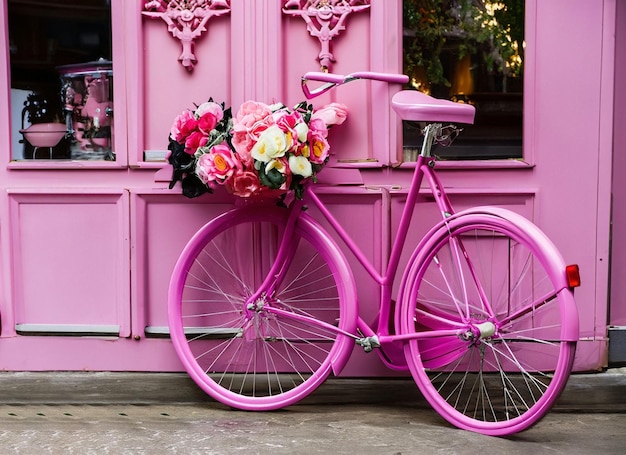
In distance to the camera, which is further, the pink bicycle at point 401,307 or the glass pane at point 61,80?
the glass pane at point 61,80

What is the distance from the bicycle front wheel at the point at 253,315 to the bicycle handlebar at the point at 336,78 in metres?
0.53

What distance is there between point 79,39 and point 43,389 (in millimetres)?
1618

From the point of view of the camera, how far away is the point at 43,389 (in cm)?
319

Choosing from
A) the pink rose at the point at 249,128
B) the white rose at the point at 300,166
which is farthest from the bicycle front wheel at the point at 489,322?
the pink rose at the point at 249,128

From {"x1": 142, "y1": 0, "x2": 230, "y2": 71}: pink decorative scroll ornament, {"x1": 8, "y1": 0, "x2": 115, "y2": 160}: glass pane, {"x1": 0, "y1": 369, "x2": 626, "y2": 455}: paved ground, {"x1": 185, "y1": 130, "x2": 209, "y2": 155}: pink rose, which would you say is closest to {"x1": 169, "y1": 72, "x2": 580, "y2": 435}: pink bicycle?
{"x1": 0, "y1": 369, "x2": 626, "y2": 455}: paved ground

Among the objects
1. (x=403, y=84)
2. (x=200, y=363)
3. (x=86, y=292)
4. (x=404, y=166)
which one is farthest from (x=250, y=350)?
(x=403, y=84)

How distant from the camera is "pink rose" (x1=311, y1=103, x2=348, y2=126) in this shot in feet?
9.68

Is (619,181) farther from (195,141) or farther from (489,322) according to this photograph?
(195,141)

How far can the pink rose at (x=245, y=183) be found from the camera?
8.84ft

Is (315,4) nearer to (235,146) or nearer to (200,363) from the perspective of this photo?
(235,146)

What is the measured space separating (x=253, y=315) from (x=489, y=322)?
1.01 m

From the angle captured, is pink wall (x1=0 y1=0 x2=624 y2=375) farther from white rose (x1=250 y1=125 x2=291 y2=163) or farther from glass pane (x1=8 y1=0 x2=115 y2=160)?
white rose (x1=250 y1=125 x2=291 y2=163)

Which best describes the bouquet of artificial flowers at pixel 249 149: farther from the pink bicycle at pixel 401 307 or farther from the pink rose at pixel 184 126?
the pink bicycle at pixel 401 307

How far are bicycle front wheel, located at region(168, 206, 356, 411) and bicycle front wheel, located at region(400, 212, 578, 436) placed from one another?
1.44 ft
